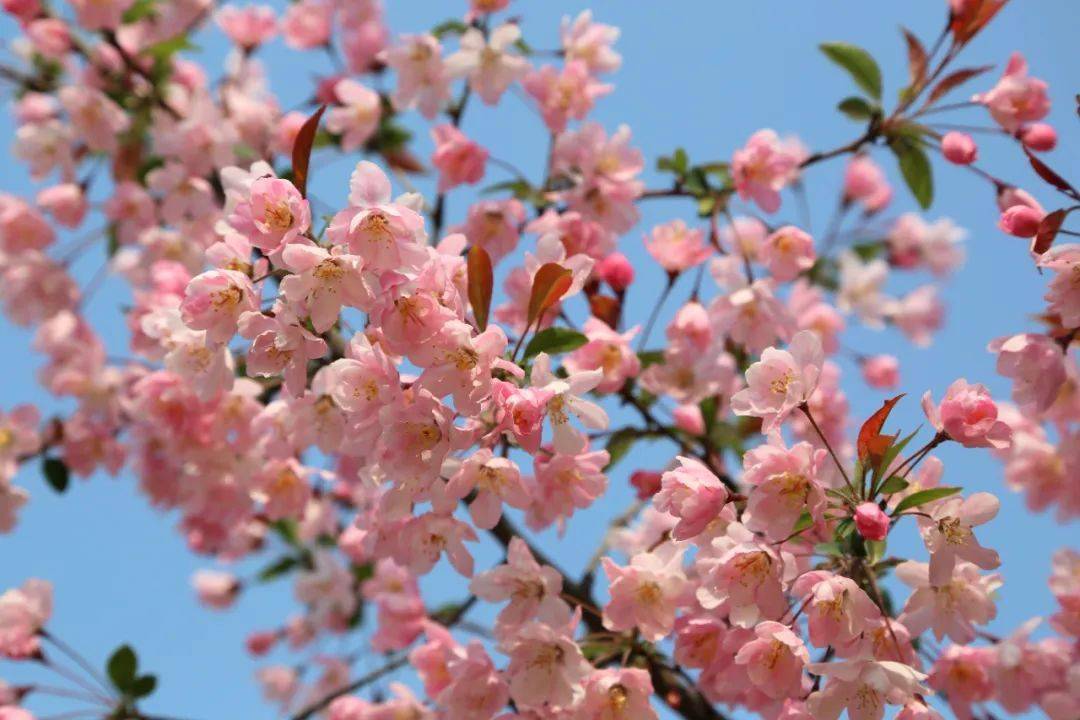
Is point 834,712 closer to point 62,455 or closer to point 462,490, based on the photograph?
point 462,490

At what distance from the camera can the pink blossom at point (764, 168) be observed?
2.85 meters

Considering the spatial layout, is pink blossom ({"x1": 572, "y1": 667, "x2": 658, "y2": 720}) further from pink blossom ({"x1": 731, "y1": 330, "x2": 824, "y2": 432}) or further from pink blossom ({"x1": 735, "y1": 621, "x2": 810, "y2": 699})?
pink blossom ({"x1": 731, "y1": 330, "x2": 824, "y2": 432})

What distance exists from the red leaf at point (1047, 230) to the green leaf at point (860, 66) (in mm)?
897

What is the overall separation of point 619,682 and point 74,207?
2.84 metres

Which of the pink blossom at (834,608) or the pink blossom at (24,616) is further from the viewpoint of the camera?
the pink blossom at (24,616)

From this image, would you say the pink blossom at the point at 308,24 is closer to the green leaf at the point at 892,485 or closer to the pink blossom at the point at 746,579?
the pink blossom at the point at 746,579

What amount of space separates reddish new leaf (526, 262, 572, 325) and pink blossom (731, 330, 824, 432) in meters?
0.38

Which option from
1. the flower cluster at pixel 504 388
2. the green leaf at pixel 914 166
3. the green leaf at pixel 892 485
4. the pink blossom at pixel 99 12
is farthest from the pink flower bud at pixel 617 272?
the pink blossom at pixel 99 12

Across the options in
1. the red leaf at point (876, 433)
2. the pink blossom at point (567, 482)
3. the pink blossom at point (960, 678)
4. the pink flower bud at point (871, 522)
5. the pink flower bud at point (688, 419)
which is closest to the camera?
the pink flower bud at point (871, 522)

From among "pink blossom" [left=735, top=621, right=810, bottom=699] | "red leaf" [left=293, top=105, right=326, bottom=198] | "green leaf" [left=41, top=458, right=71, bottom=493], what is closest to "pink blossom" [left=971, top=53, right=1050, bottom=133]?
"pink blossom" [left=735, top=621, right=810, bottom=699]

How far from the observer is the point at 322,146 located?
148 inches

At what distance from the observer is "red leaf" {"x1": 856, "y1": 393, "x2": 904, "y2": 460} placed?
1.82 m

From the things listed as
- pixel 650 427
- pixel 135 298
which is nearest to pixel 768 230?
pixel 650 427

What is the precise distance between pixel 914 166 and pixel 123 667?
8.07 feet
